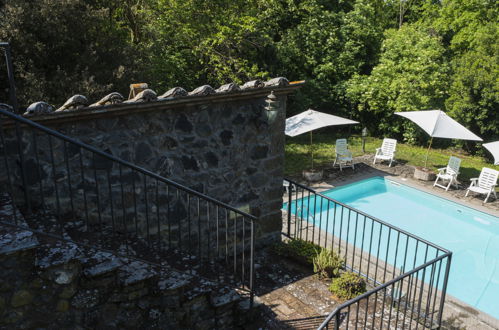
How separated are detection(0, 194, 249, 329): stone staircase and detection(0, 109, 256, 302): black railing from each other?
0.16 m

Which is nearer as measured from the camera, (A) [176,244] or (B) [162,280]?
(B) [162,280]

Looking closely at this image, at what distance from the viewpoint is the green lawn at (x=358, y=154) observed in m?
Result: 13.1

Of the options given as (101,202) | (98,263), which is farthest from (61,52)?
(98,263)

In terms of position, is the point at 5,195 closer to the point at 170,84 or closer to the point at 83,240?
the point at 83,240

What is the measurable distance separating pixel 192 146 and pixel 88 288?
2.20m

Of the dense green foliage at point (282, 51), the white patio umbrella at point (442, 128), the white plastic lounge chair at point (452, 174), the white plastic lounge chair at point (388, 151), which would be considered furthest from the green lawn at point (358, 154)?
the white patio umbrella at point (442, 128)

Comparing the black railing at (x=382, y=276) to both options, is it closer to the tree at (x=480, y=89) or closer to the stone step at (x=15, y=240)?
the stone step at (x=15, y=240)

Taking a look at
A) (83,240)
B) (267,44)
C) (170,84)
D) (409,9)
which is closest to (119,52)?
(170,84)

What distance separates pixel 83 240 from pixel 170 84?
9.20 m

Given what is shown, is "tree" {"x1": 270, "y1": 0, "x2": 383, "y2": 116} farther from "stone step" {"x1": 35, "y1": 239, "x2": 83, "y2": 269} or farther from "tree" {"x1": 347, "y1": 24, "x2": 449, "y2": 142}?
"stone step" {"x1": 35, "y1": 239, "x2": 83, "y2": 269}

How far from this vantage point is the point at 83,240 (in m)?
3.97

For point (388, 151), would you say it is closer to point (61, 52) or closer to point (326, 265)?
point (326, 265)

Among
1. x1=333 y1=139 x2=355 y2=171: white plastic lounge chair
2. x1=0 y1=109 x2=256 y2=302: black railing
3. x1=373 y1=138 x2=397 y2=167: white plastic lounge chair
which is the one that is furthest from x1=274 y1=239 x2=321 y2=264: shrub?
x1=373 y1=138 x2=397 y2=167: white plastic lounge chair

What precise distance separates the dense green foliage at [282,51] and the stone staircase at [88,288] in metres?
6.93
